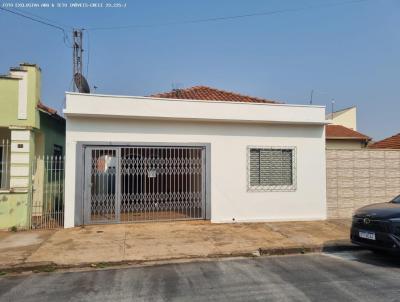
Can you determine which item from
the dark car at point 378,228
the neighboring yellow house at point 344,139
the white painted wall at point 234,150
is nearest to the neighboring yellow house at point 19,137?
the white painted wall at point 234,150

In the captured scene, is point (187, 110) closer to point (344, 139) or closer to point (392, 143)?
point (344, 139)

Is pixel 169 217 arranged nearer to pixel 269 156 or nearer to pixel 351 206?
pixel 269 156

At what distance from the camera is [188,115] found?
10.0 meters

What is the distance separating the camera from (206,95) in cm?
1366

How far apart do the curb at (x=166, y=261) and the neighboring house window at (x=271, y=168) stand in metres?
3.09

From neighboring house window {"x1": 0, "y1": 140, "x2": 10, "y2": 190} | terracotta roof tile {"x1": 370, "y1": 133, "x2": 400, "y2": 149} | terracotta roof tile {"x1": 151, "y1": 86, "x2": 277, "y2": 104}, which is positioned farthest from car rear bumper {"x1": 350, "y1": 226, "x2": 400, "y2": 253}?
terracotta roof tile {"x1": 370, "y1": 133, "x2": 400, "y2": 149}

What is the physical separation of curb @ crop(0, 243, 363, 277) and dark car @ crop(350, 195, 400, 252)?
0.90 metres

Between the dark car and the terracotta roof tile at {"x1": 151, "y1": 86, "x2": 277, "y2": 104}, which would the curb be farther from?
the terracotta roof tile at {"x1": 151, "y1": 86, "x2": 277, "y2": 104}

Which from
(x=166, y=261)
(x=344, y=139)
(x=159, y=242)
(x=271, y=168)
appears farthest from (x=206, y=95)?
(x=344, y=139)

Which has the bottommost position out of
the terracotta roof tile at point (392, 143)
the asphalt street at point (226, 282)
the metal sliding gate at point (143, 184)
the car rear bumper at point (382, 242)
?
the asphalt street at point (226, 282)

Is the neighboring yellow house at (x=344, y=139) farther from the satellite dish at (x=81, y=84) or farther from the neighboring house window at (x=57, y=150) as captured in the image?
the neighboring house window at (x=57, y=150)

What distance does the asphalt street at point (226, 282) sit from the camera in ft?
16.0

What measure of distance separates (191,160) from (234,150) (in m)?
1.29

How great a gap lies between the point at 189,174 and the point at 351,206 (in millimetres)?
5264
